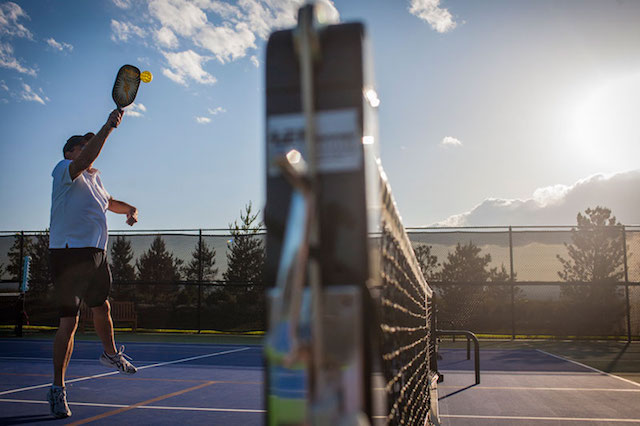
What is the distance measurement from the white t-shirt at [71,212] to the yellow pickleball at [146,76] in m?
0.76

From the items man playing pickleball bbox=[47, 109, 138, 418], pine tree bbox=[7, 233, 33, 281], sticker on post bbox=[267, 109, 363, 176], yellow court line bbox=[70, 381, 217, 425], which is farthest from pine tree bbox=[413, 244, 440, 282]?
sticker on post bbox=[267, 109, 363, 176]

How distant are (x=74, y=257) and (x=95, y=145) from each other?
89 cm

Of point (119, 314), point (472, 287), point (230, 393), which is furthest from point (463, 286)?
point (230, 393)

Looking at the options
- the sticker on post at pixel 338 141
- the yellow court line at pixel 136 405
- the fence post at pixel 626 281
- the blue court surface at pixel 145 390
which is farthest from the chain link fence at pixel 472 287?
the sticker on post at pixel 338 141

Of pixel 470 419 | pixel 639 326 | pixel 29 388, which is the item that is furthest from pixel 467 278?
pixel 29 388

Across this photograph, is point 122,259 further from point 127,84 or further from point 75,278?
point 127,84

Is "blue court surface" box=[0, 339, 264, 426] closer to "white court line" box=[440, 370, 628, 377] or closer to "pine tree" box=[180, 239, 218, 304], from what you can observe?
"white court line" box=[440, 370, 628, 377]

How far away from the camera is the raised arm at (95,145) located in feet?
10.3

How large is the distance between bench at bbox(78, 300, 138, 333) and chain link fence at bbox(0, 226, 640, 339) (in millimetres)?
622

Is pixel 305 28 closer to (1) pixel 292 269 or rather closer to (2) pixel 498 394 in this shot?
(1) pixel 292 269

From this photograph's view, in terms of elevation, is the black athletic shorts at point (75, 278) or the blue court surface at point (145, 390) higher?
the black athletic shorts at point (75, 278)

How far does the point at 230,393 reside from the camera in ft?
16.6

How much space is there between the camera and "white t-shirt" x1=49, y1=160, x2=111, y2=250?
140 inches

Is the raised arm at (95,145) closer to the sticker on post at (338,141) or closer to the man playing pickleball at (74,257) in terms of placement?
the man playing pickleball at (74,257)
